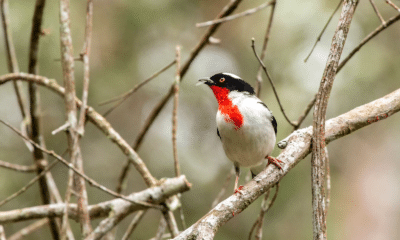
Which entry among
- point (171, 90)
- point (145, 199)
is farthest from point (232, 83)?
point (145, 199)

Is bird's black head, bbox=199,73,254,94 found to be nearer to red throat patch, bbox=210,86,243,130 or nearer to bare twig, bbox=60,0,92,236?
red throat patch, bbox=210,86,243,130

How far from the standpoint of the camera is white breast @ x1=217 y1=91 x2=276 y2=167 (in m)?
3.56

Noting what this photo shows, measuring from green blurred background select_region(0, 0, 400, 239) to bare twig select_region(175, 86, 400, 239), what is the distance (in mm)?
3239

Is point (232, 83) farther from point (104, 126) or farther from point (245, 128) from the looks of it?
point (104, 126)

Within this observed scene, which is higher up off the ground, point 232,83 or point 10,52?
point 10,52

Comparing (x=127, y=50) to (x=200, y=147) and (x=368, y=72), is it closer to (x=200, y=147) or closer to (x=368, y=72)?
(x=200, y=147)

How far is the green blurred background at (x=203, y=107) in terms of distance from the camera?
7512 mm

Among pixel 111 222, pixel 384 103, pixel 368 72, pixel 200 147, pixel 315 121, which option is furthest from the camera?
pixel 200 147

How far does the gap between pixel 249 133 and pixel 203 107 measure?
5950mm

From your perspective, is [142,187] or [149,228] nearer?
[149,228]

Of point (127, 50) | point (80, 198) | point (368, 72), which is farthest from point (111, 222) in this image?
point (127, 50)

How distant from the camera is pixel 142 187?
9.13 metres

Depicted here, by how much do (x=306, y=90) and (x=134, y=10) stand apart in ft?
14.9

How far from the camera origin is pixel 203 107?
31.1 feet
